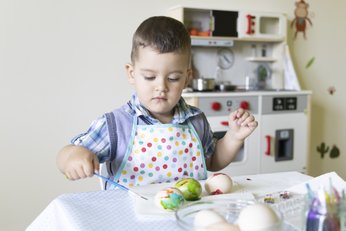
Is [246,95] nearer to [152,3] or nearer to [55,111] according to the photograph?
[152,3]

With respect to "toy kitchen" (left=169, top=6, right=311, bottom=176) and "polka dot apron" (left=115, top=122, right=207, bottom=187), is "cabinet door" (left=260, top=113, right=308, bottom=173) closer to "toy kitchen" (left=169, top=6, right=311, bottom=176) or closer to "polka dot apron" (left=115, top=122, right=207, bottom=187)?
"toy kitchen" (left=169, top=6, right=311, bottom=176)

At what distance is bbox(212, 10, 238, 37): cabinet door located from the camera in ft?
8.68

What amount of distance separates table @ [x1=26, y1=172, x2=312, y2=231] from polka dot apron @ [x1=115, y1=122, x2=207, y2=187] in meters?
0.20

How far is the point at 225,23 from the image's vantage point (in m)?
2.67


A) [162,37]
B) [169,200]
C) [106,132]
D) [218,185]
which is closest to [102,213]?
[169,200]

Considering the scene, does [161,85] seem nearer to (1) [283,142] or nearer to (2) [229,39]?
(2) [229,39]

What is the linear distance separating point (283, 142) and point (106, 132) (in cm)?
193

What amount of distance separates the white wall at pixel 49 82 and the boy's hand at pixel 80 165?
1.55 meters

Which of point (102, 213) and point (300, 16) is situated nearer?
point (102, 213)

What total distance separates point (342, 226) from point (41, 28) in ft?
6.90

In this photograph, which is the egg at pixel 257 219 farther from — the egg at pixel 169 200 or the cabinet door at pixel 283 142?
the cabinet door at pixel 283 142

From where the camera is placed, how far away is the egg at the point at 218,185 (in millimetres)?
852

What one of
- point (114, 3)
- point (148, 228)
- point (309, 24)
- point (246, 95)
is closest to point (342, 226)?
point (148, 228)

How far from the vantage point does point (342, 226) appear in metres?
0.57
